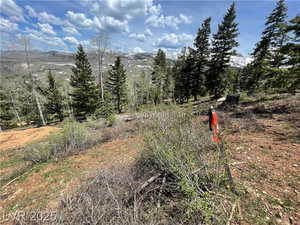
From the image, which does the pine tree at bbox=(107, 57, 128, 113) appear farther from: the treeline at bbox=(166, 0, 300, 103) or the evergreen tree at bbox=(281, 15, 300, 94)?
the evergreen tree at bbox=(281, 15, 300, 94)

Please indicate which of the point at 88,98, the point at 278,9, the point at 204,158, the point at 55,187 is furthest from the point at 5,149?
the point at 278,9

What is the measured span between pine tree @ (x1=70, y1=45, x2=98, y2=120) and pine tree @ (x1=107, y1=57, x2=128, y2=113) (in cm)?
406

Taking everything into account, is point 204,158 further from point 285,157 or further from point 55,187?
point 55,187

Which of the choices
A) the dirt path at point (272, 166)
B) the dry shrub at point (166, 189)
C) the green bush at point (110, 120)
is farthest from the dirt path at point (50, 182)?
the green bush at point (110, 120)

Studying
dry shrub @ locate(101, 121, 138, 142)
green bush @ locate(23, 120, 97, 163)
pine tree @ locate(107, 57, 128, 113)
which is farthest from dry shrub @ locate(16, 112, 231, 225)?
pine tree @ locate(107, 57, 128, 113)

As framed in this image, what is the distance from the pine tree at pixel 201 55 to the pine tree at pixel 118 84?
41.3 ft

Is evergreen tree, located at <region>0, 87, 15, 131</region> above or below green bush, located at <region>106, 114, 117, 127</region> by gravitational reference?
below

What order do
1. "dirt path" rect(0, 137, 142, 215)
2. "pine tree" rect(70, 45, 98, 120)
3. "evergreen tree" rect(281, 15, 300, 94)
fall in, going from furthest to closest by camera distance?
"pine tree" rect(70, 45, 98, 120) < "evergreen tree" rect(281, 15, 300, 94) < "dirt path" rect(0, 137, 142, 215)

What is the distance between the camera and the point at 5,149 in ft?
31.8

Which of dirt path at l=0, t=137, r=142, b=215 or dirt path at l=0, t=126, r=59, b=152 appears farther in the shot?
dirt path at l=0, t=126, r=59, b=152

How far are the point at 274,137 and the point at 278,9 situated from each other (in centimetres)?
1510

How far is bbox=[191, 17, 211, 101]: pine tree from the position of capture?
17062mm

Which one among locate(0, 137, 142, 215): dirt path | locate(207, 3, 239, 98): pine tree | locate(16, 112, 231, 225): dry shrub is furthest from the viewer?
locate(207, 3, 239, 98): pine tree

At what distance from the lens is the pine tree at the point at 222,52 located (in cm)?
1512
